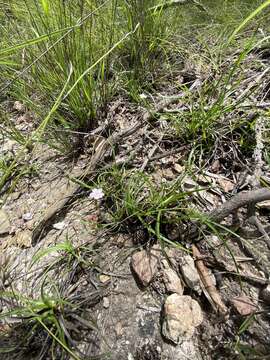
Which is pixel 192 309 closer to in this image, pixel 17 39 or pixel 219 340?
pixel 219 340

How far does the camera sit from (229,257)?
860mm

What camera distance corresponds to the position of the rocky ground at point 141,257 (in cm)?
76

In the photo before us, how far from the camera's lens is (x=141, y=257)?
903 millimetres

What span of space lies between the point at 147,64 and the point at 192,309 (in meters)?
1.15

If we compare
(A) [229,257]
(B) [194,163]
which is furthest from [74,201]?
(A) [229,257]

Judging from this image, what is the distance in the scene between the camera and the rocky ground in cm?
76

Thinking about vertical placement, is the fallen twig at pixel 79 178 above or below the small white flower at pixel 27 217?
above

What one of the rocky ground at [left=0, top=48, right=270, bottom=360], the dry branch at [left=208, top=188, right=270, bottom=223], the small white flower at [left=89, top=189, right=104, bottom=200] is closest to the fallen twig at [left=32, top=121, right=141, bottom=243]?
the rocky ground at [left=0, top=48, right=270, bottom=360]

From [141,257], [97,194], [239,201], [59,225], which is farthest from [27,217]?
[239,201]

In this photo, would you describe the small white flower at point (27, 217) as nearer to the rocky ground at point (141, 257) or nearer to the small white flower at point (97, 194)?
the rocky ground at point (141, 257)

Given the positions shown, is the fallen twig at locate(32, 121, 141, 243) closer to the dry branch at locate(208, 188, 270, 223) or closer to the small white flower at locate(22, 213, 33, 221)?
the small white flower at locate(22, 213, 33, 221)

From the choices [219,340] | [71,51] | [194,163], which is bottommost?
[219,340]

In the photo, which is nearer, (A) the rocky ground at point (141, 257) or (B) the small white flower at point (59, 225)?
(A) the rocky ground at point (141, 257)

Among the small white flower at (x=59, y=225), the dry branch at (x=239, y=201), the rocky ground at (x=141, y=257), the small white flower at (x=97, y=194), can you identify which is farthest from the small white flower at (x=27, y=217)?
the dry branch at (x=239, y=201)
